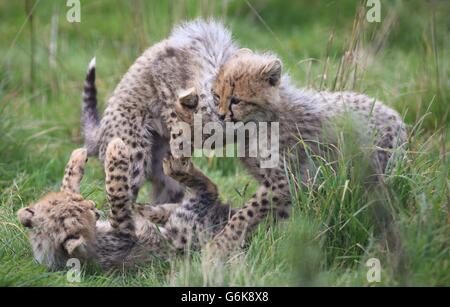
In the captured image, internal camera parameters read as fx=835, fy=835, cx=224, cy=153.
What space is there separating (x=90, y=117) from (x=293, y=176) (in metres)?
1.65

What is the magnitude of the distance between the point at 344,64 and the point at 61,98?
102 inches

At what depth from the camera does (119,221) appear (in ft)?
14.4

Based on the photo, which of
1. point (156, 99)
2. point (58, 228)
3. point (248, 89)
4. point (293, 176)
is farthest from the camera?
point (156, 99)

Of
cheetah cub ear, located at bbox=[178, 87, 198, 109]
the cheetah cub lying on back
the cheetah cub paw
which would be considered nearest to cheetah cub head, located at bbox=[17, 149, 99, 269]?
the cheetah cub lying on back

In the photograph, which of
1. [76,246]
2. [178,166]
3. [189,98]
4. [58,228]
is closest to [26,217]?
[58,228]

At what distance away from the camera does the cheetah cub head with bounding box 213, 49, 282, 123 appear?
4578 mm

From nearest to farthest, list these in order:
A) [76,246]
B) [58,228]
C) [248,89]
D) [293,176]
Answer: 1. [76,246]
2. [58,228]
3. [293,176]
4. [248,89]

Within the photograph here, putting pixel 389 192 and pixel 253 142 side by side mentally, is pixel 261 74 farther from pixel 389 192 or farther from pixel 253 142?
pixel 389 192

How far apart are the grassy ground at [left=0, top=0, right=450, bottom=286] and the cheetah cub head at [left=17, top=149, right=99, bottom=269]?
114 mm

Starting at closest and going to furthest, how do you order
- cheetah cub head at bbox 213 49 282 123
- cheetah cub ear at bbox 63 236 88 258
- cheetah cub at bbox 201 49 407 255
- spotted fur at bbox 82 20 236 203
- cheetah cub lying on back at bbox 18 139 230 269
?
1. cheetah cub ear at bbox 63 236 88 258
2. cheetah cub lying on back at bbox 18 139 230 269
3. cheetah cub at bbox 201 49 407 255
4. cheetah cub head at bbox 213 49 282 123
5. spotted fur at bbox 82 20 236 203

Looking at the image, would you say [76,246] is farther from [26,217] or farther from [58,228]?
[26,217]

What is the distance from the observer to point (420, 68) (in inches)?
238

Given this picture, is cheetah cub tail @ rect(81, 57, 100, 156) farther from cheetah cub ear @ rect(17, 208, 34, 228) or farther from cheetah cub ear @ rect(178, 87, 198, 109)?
cheetah cub ear @ rect(17, 208, 34, 228)
